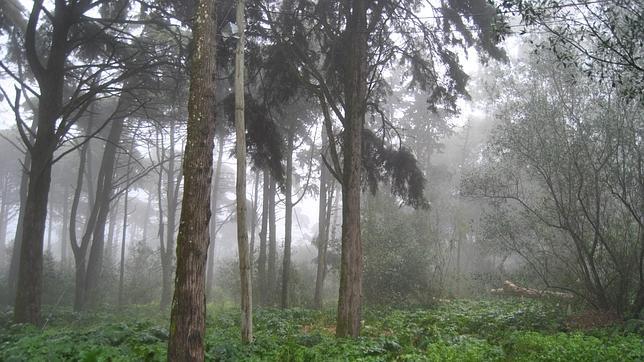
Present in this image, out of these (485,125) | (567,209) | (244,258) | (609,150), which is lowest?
(244,258)

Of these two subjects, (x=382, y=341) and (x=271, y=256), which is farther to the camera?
(x=271, y=256)

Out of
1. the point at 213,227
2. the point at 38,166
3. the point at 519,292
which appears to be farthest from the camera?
the point at 213,227

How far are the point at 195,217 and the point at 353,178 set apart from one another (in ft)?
16.8

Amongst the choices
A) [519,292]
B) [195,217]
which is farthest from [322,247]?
[195,217]

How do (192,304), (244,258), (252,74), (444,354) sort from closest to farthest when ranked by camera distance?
1. (192,304)
2. (444,354)
3. (244,258)
4. (252,74)

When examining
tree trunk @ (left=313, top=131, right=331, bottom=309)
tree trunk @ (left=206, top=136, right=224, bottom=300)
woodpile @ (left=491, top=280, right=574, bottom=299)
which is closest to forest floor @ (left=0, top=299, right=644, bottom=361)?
woodpile @ (left=491, top=280, right=574, bottom=299)

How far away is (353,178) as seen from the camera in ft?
34.1

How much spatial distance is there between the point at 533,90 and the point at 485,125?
84.2ft

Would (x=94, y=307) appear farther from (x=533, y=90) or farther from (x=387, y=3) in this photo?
(x=533, y=90)

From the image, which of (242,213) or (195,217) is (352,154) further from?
(195,217)

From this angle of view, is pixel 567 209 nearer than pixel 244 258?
No

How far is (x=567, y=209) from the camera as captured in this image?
493 inches

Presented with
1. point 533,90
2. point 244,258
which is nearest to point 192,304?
point 244,258

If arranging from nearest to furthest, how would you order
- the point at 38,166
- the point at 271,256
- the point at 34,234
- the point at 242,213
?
the point at 242,213
the point at 34,234
the point at 38,166
the point at 271,256
